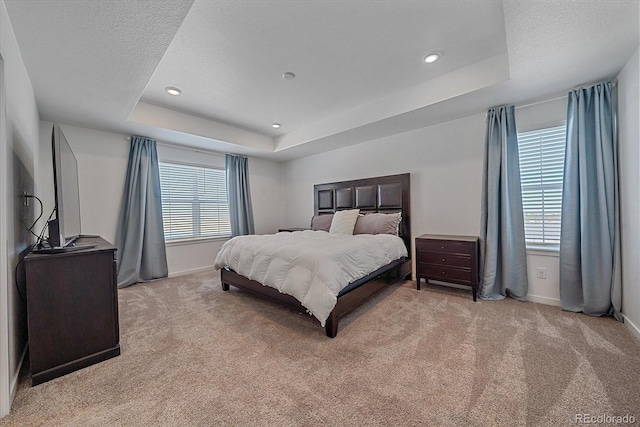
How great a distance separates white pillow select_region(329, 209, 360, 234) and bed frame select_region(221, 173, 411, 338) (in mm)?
409

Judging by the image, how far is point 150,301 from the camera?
3.02 metres

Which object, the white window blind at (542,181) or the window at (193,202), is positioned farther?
the window at (193,202)

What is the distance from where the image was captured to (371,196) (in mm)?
4184

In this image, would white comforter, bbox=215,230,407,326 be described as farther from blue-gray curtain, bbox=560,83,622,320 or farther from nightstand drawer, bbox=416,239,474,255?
blue-gray curtain, bbox=560,83,622,320

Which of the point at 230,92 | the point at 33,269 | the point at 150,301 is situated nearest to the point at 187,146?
the point at 230,92

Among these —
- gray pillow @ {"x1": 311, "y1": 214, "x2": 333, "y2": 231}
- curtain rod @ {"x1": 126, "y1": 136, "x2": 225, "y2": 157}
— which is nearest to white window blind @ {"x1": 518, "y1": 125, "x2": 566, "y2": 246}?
gray pillow @ {"x1": 311, "y1": 214, "x2": 333, "y2": 231}

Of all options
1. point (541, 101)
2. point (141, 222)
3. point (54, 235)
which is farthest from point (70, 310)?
point (541, 101)

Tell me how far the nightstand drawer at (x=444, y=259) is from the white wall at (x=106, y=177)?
3734 millimetres

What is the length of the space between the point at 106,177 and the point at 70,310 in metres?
2.63

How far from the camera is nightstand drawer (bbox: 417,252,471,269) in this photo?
116 inches

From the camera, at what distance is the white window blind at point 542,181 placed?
2.77 meters

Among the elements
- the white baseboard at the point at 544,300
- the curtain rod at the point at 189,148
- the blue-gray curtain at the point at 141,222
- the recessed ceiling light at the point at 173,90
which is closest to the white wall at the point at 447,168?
the white baseboard at the point at 544,300

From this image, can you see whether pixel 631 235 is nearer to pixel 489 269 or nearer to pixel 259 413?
pixel 489 269

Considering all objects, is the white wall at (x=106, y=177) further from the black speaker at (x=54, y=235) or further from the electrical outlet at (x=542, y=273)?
the electrical outlet at (x=542, y=273)
